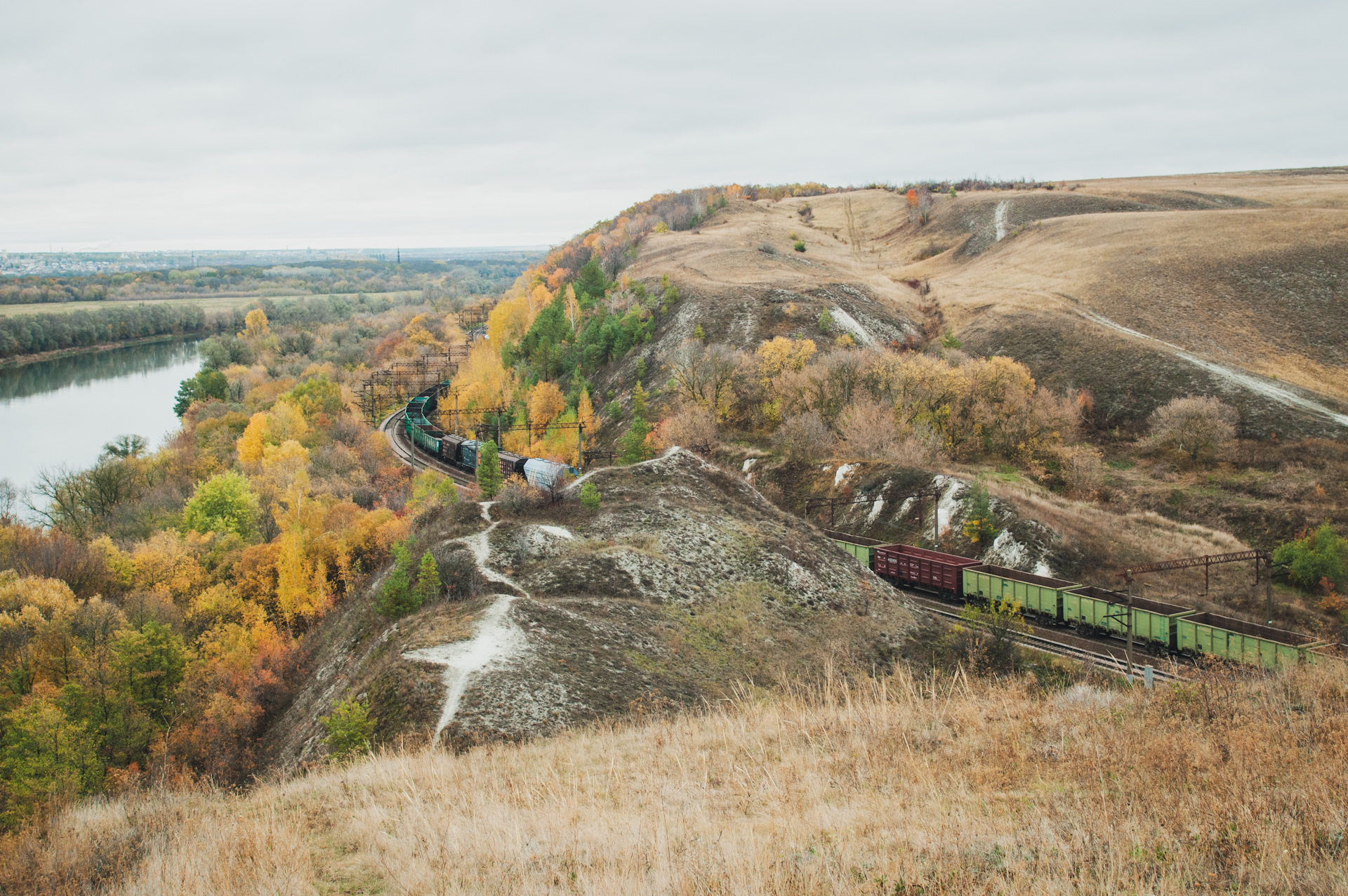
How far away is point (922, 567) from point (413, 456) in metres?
53.5

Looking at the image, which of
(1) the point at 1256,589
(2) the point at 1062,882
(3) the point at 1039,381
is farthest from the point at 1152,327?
(2) the point at 1062,882

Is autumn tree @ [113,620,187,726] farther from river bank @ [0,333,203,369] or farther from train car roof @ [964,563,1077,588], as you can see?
river bank @ [0,333,203,369]

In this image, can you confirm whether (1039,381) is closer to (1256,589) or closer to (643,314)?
(1256,589)

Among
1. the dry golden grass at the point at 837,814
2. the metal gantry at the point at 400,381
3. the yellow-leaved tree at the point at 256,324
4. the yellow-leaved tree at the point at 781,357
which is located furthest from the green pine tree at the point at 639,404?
the yellow-leaved tree at the point at 256,324

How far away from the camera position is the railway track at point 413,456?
219ft

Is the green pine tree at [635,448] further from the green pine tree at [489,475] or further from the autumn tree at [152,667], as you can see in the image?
the autumn tree at [152,667]

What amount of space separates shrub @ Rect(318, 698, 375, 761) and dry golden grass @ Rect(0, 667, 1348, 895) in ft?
14.1

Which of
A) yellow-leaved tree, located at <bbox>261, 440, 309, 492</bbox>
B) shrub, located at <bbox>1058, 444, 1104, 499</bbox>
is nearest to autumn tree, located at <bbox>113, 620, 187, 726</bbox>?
yellow-leaved tree, located at <bbox>261, 440, 309, 492</bbox>

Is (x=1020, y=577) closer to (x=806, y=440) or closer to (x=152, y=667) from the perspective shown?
(x=806, y=440)

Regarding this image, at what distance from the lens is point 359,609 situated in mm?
33062

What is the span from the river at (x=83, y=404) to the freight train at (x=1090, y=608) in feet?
270

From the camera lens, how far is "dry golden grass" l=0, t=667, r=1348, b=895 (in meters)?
6.89

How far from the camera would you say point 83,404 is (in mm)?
114062

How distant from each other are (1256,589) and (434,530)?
42.0 meters
